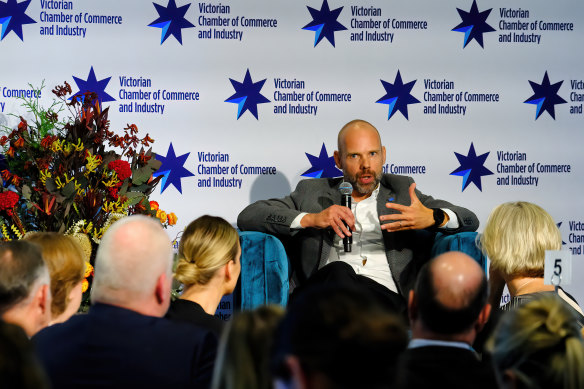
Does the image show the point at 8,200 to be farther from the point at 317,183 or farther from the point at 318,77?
the point at 318,77

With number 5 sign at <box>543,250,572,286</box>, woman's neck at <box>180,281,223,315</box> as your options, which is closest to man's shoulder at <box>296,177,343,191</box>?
woman's neck at <box>180,281,223,315</box>

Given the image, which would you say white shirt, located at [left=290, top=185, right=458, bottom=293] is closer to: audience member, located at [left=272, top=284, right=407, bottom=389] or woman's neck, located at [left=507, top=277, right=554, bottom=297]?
woman's neck, located at [left=507, top=277, right=554, bottom=297]

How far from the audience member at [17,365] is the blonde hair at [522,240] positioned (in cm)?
234

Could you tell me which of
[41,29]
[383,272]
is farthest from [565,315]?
[41,29]

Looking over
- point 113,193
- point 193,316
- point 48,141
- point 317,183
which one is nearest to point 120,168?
point 113,193

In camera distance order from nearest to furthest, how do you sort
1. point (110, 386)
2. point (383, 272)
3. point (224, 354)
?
point (224, 354) → point (110, 386) → point (383, 272)

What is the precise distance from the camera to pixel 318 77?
4824mm

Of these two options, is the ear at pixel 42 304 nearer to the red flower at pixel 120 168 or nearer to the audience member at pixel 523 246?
the red flower at pixel 120 168

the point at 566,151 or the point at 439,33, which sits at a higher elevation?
the point at 439,33

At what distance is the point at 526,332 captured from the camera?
61.9 inches

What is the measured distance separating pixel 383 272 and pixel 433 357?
232 cm

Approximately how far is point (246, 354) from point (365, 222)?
2866 mm

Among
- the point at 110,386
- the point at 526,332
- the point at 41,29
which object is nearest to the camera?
the point at 526,332

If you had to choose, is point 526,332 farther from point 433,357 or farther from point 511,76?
point 511,76
